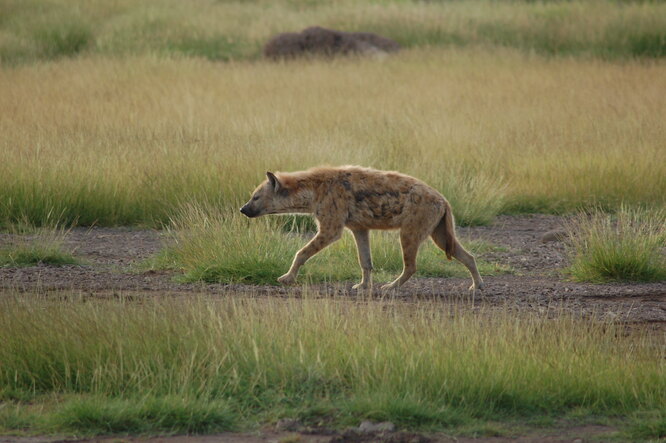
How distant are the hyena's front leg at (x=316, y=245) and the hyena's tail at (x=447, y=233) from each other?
2.61ft

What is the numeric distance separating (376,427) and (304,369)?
731 millimetres

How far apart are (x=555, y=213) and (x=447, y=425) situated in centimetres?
791

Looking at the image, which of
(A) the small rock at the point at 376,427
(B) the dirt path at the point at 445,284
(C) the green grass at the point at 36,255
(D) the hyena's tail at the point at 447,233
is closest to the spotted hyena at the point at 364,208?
(D) the hyena's tail at the point at 447,233

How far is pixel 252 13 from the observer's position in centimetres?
3209

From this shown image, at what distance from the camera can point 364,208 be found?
838 centimetres

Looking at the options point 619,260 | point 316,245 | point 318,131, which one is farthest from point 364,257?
point 318,131

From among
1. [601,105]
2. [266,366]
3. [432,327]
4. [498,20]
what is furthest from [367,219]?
[498,20]

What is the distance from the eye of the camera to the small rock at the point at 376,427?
205 inches

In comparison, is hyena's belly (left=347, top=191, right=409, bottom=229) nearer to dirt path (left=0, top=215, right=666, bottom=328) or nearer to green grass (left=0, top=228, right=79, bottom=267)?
dirt path (left=0, top=215, right=666, bottom=328)

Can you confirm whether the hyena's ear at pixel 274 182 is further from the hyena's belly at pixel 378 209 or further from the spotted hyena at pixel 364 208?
the hyena's belly at pixel 378 209

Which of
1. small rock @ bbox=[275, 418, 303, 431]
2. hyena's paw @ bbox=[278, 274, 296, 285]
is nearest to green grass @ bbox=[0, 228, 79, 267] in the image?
hyena's paw @ bbox=[278, 274, 296, 285]

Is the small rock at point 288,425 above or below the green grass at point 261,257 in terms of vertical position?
above

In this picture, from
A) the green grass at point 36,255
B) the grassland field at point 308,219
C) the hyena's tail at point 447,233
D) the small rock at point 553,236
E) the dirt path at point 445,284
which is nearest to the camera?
the grassland field at point 308,219

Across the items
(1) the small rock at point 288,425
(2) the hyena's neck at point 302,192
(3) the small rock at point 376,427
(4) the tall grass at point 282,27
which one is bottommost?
(4) the tall grass at point 282,27
